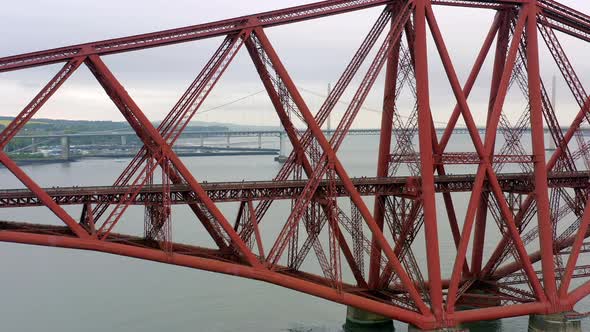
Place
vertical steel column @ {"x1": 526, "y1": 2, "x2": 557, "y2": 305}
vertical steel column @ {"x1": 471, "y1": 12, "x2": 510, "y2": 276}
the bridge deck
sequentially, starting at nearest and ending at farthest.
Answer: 1. the bridge deck
2. vertical steel column @ {"x1": 526, "y1": 2, "x2": 557, "y2": 305}
3. vertical steel column @ {"x1": 471, "y1": 12, "x2": 510, "y2": 276}

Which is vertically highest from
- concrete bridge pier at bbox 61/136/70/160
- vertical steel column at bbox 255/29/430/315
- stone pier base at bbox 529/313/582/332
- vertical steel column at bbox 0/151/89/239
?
concrete bridge pier at bbox 61/136/70/160

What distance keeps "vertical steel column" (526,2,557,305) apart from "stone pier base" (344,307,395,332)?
23.2 feet

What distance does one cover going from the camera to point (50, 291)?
35.5m

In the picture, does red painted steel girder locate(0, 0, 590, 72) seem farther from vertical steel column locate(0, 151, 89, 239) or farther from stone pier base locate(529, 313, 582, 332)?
stone pier base locate(529, 313, 582, 332)

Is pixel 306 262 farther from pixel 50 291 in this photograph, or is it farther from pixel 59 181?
pixel 59 181

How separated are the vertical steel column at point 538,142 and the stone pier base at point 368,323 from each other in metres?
7.07

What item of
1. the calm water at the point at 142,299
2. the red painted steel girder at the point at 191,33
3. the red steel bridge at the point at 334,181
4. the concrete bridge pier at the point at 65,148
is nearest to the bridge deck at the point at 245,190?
the red steel bridge at the point at 334,181

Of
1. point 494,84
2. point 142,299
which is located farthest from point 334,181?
point 142,299

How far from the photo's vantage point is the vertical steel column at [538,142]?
81.0 feet

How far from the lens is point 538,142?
81.8ft

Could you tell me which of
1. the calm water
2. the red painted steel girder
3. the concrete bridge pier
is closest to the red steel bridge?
the red painted steel girder

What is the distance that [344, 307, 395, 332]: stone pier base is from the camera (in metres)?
28.5

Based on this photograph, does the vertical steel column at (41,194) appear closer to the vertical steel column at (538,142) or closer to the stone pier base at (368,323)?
the stone pier base at (368,323)

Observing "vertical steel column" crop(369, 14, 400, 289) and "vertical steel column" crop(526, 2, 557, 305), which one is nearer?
"vertical steel column" crop(526, 2, 557, 305)
